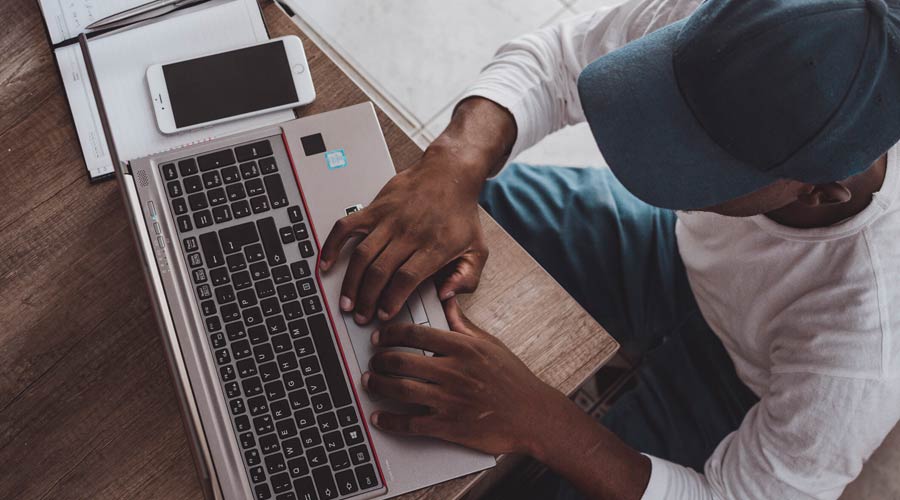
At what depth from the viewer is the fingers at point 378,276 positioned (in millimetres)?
873

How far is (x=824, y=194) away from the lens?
0.81 meters

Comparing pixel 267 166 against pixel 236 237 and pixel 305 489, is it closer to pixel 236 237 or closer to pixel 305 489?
pixel 236 237

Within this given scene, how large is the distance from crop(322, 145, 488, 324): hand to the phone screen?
19cm

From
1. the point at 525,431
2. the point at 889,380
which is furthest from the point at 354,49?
the point at 889,380

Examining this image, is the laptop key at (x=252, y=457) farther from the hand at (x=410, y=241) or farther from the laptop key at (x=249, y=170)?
the laptop key at (x=249, y=170)

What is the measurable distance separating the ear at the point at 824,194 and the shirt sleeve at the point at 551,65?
0.33m

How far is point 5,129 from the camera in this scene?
96cm

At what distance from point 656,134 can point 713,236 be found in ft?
1.05

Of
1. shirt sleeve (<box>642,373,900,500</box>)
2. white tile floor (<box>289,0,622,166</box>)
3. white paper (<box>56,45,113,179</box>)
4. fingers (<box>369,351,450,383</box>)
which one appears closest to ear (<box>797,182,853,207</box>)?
shirt sleeve (<box>642,373,900,500</box>)

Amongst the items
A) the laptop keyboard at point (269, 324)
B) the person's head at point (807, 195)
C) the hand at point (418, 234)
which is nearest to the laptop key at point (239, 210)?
the laptop keyboard at point (269, 324)

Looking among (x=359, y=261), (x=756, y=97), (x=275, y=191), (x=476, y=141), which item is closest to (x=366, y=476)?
(x=359, y=261)

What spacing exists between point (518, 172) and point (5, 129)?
74 centimetres

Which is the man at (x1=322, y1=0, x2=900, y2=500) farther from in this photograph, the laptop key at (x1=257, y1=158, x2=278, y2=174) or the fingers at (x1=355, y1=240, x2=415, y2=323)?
the laptop key at (x1=257, y1=158, x2=278, y2=174)

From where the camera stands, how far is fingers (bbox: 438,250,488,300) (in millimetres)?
907
